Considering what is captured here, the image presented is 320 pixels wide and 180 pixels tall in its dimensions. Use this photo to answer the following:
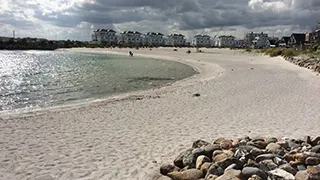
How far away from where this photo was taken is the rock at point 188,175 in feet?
21.6

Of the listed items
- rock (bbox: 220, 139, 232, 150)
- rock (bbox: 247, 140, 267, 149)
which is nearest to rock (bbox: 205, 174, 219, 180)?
rock (bbox: 220, 139, 232, 150)

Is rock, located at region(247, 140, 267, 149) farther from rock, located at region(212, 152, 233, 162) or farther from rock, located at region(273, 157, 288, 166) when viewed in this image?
rock, located at region(273, 157, 288, 166)

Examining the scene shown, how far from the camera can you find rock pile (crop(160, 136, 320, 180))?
5.88 meters

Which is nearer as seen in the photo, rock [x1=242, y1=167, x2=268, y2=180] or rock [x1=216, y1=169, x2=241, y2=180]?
rock [x1=216, y1=169, x2=241, y2=180]

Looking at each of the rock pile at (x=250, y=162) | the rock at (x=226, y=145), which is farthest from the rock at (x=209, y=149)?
the rock at (x=226, y=145)

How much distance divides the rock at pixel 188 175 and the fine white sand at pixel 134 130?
59cm

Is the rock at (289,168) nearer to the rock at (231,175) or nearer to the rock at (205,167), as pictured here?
the rock at (231,175)

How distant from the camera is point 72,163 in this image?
7.95m

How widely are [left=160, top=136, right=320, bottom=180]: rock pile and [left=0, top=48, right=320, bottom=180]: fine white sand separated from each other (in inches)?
35.2

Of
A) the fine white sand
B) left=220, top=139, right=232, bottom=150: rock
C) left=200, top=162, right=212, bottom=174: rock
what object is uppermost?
left=220, top=139, right=232, bottom=150: rock

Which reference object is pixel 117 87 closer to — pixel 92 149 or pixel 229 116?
pixel 229 116

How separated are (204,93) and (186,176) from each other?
1452 centimetres

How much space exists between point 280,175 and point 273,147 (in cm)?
197

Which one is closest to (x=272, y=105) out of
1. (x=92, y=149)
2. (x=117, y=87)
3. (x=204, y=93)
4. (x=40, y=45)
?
(x=204, y=93)
